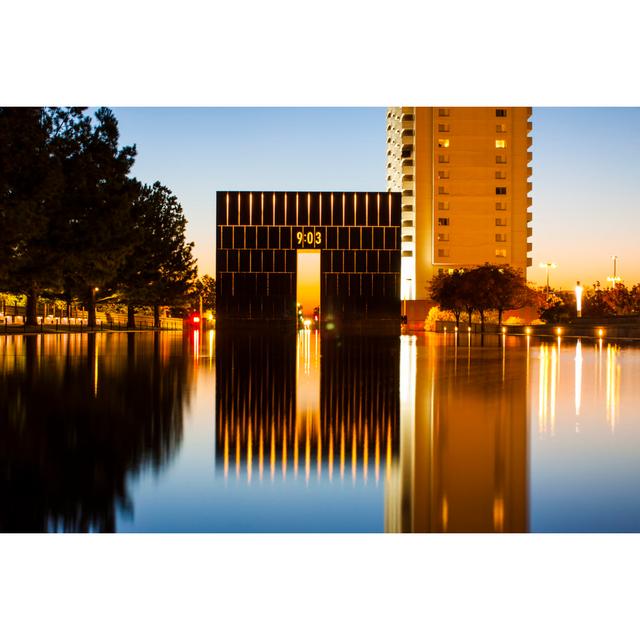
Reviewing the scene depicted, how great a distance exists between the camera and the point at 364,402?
12133mm

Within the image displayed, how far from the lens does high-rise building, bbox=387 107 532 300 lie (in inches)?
3976

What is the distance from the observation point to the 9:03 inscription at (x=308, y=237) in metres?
89.9

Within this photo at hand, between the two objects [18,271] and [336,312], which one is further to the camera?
[336,312]

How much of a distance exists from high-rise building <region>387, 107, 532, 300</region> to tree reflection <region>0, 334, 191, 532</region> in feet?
289

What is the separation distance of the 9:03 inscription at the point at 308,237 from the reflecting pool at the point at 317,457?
75.6 m

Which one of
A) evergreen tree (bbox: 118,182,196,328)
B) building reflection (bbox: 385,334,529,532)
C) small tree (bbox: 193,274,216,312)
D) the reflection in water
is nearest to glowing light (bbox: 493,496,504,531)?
building reflection (bbox: 385,334,529,532)

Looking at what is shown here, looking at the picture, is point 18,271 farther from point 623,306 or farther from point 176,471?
point 623,306

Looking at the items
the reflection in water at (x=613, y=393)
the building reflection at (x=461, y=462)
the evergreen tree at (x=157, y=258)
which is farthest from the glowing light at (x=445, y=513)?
the evergreen tree at (x=157, y=258)

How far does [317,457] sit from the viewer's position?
757 cm

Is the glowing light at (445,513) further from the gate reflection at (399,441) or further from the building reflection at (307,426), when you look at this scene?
the building reflection at (307,426)

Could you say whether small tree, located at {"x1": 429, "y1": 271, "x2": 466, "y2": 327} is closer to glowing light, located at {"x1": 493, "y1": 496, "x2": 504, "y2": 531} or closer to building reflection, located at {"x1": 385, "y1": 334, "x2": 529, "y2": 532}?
building reflection, located at {"x1": 385, "y1": 334, "x2": 529, "y2": 532}
